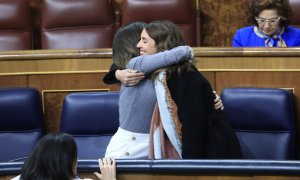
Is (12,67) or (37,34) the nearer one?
(12,67)

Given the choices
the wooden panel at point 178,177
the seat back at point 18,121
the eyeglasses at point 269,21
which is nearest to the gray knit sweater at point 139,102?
the wooden panel at point 178,177

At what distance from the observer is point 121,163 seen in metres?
0.89

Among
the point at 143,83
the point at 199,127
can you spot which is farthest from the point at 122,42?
the point at 199,127

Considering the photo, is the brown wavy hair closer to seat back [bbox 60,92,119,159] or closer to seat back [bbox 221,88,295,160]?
seat back [bbox 221,88,295,160]

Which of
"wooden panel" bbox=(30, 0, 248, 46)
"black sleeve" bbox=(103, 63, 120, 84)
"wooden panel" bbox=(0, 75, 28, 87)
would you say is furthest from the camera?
"wooden panel" bbox=(30, 0, 248, 46)

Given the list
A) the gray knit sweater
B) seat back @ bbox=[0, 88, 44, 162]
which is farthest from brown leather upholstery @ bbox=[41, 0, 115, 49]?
the gray knit sweater

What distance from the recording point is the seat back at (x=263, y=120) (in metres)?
1.18

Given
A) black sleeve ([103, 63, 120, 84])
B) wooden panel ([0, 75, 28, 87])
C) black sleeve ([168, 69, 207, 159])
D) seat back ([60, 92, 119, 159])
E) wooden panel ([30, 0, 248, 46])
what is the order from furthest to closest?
wooden panel ([30, 0, 248, 46])
wooden panel ([0, 75, 28, 87])
seat back ([60, 92, 119, 159])
black sleeve ([103, 63, 120, 84])
black sleeve ([168, 69, 207, 159])

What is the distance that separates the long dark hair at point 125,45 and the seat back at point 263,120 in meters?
0.22

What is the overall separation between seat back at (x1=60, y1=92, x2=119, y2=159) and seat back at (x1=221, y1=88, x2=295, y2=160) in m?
0.21

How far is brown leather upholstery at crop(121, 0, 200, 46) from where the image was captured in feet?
5.41

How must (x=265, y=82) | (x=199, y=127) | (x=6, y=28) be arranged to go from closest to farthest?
(x=199, y=127) < (x=265, y=82) < (x=6, y=28)

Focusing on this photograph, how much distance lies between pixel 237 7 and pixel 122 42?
775mm

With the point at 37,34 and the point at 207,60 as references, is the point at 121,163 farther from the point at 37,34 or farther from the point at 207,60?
the point at 37,34
